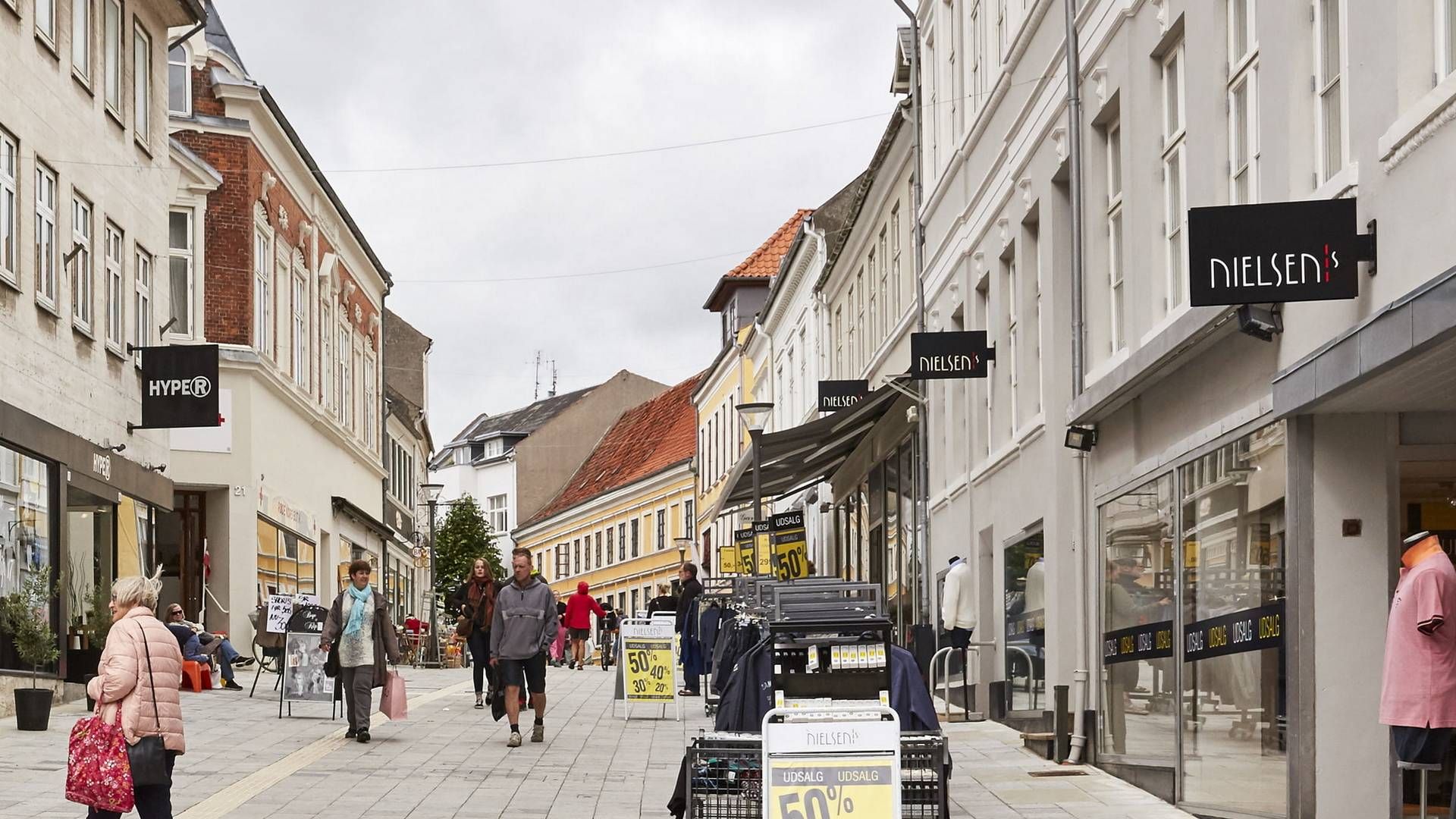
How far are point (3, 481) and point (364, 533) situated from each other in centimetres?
3081

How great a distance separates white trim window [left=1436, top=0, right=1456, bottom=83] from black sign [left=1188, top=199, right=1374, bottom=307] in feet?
2.71

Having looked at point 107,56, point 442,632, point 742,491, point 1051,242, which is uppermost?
point 107,56

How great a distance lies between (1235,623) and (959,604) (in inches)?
374

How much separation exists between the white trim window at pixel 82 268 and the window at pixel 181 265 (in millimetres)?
9589

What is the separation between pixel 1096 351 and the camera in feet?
54.3

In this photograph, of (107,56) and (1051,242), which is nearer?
(1051,242)

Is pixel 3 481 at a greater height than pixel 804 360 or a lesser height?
lesser

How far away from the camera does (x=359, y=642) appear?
18.2 meters

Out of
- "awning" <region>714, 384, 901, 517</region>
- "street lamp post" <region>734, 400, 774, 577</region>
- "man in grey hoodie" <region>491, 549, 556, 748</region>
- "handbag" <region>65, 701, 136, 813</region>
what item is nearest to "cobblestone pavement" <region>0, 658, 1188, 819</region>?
"man in grey hoodie" <region>491, 549, 556, 748</region>

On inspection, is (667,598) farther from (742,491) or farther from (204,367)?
(204,367)

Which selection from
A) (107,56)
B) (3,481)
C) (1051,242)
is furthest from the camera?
(107,56)

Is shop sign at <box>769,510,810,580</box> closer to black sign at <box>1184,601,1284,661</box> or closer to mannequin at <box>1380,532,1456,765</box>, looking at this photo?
black sign at <box>1184,601,1284,661</box>

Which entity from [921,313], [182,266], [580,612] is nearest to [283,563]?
[182,266]

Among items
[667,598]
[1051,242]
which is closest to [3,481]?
[1051,242]
